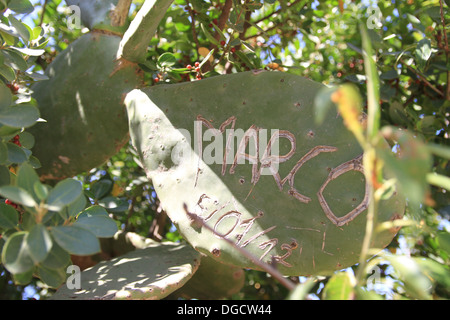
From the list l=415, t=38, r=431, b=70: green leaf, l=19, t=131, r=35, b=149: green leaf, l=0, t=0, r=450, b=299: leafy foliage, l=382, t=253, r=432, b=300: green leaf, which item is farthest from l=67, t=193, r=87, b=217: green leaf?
l=415, t=38, r=431, b=70: green leaf

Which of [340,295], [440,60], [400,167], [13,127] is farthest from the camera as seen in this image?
[440,60]

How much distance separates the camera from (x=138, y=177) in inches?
83.9

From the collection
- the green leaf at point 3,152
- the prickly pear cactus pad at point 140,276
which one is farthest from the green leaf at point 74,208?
the prickly pear cactus pad at point 140,276

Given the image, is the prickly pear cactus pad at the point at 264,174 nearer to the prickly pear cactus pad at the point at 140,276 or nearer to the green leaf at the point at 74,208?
the prickly pear cactus pad at the point at 140,276

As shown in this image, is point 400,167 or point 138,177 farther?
point 138,177

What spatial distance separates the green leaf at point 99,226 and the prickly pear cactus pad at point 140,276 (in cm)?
38

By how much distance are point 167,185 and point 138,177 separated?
37.6 inches

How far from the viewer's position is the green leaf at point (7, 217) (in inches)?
34.8

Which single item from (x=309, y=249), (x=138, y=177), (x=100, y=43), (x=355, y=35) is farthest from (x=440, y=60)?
(x=138, y=177)

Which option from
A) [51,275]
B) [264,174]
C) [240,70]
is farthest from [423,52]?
[51,275]

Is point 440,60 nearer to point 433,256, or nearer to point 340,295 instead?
point 433,256

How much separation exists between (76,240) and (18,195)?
4.4 inches

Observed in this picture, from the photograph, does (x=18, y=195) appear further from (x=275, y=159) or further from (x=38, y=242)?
(x=275, y=159)

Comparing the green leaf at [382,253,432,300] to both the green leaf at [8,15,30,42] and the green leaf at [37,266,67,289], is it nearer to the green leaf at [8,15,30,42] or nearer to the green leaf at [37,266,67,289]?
the green leaf at [37,266,67,289]
